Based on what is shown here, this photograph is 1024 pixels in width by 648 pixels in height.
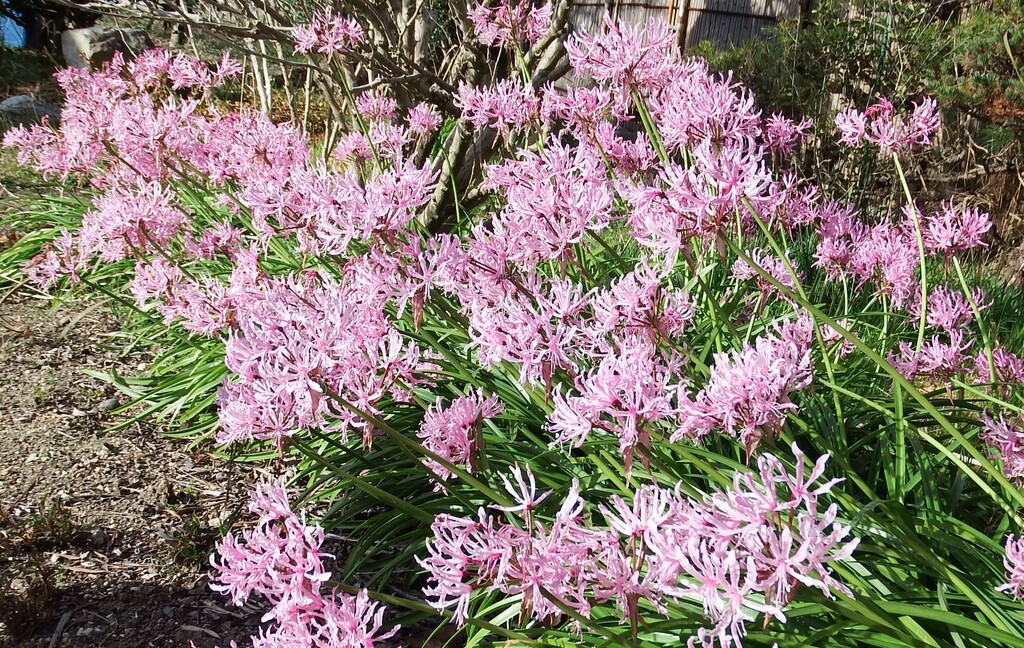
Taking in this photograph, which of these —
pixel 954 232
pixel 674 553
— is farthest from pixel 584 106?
pixel 674 553

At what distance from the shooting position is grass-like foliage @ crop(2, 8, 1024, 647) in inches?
58.7

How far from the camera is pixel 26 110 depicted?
38.9 ft

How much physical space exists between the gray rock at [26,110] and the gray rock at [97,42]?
3261 millimetres

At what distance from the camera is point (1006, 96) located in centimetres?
600

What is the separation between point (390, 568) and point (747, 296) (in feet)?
6.75

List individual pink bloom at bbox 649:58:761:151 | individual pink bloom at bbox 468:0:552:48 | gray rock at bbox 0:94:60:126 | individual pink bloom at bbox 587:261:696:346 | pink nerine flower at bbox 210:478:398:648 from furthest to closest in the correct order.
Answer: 1. gray rock at bbox 0:94:60:126
2. individual pink bloom at bbox 468:0:552:48
3. individual pink bloom at bbox 649:58:761:151
4. individual pink bloom at bbox 587:261:696:346
5. pink nerine flower at bbox 210:478:398:648

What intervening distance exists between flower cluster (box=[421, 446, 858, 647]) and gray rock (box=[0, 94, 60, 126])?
11224 mm

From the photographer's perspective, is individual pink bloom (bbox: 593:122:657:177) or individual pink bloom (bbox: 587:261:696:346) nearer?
individual pink bloom (bbox: 587:261:696:346)

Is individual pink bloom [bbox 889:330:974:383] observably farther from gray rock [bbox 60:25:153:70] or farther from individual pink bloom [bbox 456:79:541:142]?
gray rock [bbox 60:25:153:70]

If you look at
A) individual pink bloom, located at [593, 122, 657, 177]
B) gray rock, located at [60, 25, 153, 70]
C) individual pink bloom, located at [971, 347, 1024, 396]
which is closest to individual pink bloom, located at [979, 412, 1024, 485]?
individual pink bloom, located at [971, 347, 1024, 396]

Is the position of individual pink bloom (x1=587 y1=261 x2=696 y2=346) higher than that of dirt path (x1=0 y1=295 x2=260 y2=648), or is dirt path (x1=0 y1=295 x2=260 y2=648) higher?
individual pink bloom (x1=587 y1=261 x2=696 y2=346)

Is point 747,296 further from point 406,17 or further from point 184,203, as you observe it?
point 184,203

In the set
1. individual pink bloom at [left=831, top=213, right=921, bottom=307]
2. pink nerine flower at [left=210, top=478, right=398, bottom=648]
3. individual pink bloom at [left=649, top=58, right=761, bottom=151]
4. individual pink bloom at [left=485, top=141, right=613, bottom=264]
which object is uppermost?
individual pink bloom at [left=649, top=58, right=761, bottom=151]

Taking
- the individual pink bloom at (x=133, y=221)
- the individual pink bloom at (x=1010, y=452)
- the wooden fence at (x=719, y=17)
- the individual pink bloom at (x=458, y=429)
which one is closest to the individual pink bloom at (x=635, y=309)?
the individual pink bloom at (x=458, y=429)
